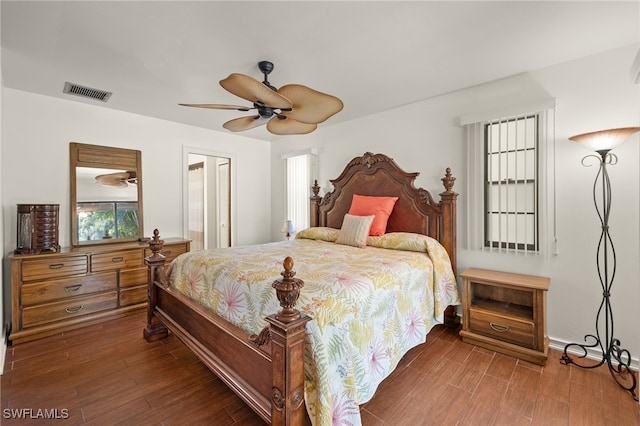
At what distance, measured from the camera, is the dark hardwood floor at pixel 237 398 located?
171 centimetres

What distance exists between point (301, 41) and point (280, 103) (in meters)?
0.52

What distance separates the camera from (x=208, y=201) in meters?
5.84

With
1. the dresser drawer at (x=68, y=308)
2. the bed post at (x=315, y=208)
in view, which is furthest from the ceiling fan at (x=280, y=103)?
the dresser drawer at (x=68, y=308)

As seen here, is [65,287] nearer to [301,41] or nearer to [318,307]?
[318,307]

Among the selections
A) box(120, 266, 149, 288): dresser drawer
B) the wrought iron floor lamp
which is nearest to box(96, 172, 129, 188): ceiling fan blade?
box(120, 266, 149, 288): dresser drawer

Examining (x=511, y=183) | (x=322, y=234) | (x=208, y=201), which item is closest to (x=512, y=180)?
(x=511, y=183)

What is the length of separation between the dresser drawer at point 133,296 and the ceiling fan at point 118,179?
53.3 inches

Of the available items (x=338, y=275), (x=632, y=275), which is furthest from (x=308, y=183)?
(x=632, y=275)


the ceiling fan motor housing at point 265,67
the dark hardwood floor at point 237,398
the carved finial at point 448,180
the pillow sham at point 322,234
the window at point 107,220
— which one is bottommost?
the dark hardwood floor at point 237,398

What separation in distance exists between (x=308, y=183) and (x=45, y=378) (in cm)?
357

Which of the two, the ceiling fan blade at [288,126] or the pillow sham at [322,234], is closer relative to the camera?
the ceiling fan blade at [288,126]

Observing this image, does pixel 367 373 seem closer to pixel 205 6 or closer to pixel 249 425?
pixel 249 425

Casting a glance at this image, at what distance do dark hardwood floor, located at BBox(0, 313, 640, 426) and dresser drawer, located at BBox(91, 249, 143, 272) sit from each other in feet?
2.82

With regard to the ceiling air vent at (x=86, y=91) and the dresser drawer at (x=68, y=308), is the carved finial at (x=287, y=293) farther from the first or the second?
the ceiling air vent at (x=86, y=91)
